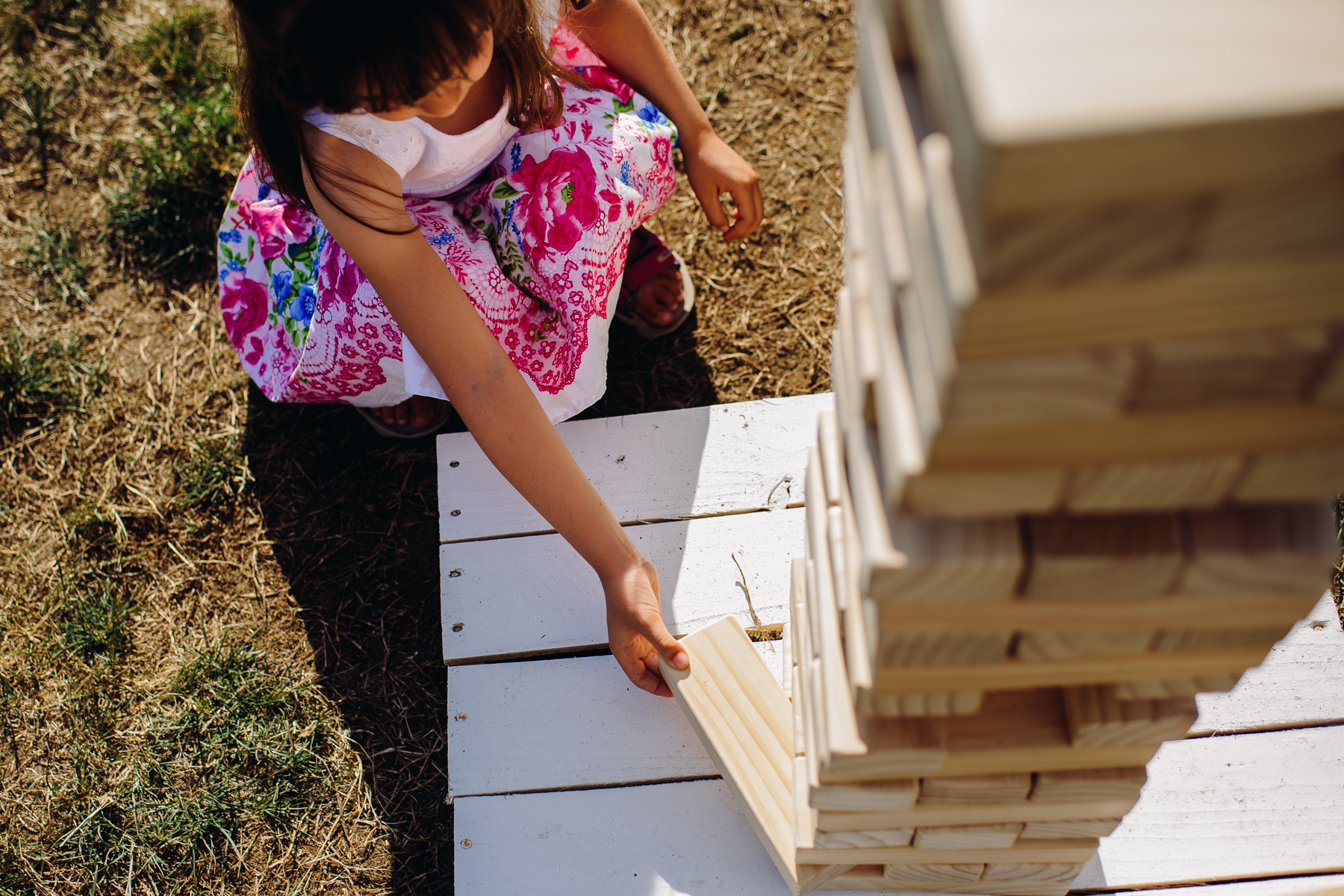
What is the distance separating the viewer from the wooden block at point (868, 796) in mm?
971

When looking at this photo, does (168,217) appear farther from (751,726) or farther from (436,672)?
(751,726)

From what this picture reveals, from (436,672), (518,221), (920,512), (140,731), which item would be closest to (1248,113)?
(920,512)

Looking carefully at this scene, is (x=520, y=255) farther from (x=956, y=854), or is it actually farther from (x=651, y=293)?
(x=956, y=854)

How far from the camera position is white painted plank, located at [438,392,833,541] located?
5.37ft

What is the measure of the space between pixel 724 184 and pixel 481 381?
0.70 m

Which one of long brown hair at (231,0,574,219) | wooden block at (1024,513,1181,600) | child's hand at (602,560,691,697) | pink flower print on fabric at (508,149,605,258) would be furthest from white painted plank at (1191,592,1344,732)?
long brown hair at (231,0,574,219)

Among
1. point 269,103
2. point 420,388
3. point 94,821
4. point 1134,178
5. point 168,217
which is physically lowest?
point 94,821

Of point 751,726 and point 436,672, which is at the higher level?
point 751,726

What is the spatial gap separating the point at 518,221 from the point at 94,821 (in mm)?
1339

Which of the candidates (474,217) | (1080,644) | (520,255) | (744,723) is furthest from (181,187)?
(1080,644)

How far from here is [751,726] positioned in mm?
1336

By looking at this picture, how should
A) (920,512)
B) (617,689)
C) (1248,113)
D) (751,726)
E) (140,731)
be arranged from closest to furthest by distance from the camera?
(1248,113) < (920,512) < (751,726) < (617,689) < (140,731)

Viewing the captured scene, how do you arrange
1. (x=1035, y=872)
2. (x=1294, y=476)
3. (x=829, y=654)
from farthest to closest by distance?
(x=1035, y=872), (x=829, y=654), (x=1294, y=476)

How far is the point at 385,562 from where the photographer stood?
6.37 ft
